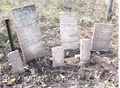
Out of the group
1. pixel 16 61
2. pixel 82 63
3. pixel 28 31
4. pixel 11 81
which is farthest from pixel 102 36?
pixel 11 81

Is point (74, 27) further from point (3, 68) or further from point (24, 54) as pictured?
point (3, 68)

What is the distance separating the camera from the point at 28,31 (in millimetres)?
3838

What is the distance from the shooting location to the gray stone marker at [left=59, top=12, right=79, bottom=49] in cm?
412

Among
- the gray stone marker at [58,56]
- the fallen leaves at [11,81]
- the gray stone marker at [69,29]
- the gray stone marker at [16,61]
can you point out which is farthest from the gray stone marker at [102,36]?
the fallen leaves at [11,81]

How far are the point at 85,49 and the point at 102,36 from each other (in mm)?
567

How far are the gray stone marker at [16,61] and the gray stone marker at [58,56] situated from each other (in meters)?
0.56

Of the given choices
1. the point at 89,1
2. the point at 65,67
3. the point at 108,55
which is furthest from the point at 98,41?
the point at 89,1

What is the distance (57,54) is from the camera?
3.76 m

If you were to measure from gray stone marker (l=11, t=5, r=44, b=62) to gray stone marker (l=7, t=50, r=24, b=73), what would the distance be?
0.32 m

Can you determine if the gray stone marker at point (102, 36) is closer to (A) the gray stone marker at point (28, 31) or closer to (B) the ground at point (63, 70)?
(B) the ground at point (63, 70)

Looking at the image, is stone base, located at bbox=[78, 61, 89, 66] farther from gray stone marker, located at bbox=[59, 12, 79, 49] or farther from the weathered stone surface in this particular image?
gray stone marker, located at bbox=[59, 12, 79, 49]

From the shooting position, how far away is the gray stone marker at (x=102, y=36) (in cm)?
411

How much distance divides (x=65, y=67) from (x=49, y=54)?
56 cm

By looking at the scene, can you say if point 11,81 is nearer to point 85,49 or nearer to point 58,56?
point 58,56
